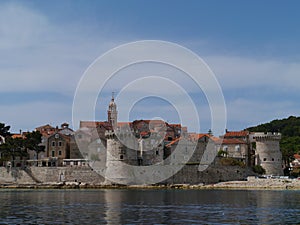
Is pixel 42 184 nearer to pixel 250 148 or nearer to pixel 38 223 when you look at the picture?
pixel 250 148

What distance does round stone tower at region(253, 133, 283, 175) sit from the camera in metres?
68.4

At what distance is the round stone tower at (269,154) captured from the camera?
225ft

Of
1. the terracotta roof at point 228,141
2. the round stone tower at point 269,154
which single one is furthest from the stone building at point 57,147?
the round stone tower at point 269,154

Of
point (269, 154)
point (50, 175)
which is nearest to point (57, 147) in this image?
point (50, 175)

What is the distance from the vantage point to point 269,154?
226 feet

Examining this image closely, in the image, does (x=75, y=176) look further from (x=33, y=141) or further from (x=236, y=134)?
(x=236, y=134)

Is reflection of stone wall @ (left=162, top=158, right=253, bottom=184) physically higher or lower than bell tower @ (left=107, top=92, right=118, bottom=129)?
lower

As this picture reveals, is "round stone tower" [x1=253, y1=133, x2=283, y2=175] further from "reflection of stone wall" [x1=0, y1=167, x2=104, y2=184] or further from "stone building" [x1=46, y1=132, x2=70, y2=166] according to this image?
"stone building" [x1=46, y1=132, x2=70, y2=166]

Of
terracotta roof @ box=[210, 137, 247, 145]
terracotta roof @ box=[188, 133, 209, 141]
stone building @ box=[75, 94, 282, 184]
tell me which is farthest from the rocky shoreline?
terracotta roof @ box=[210, 137, 247, 145]

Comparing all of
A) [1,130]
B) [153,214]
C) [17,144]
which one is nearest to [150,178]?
[17,144]

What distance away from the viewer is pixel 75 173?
61.3 metres

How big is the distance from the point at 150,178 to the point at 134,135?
5.50m

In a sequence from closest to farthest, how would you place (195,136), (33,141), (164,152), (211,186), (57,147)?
(211,186) → (33,141) → (164,152) → (57,147) → (195,136)

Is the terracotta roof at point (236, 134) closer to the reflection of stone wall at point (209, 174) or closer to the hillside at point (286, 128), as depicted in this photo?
the reflection of stone wall at point (209, 174)
